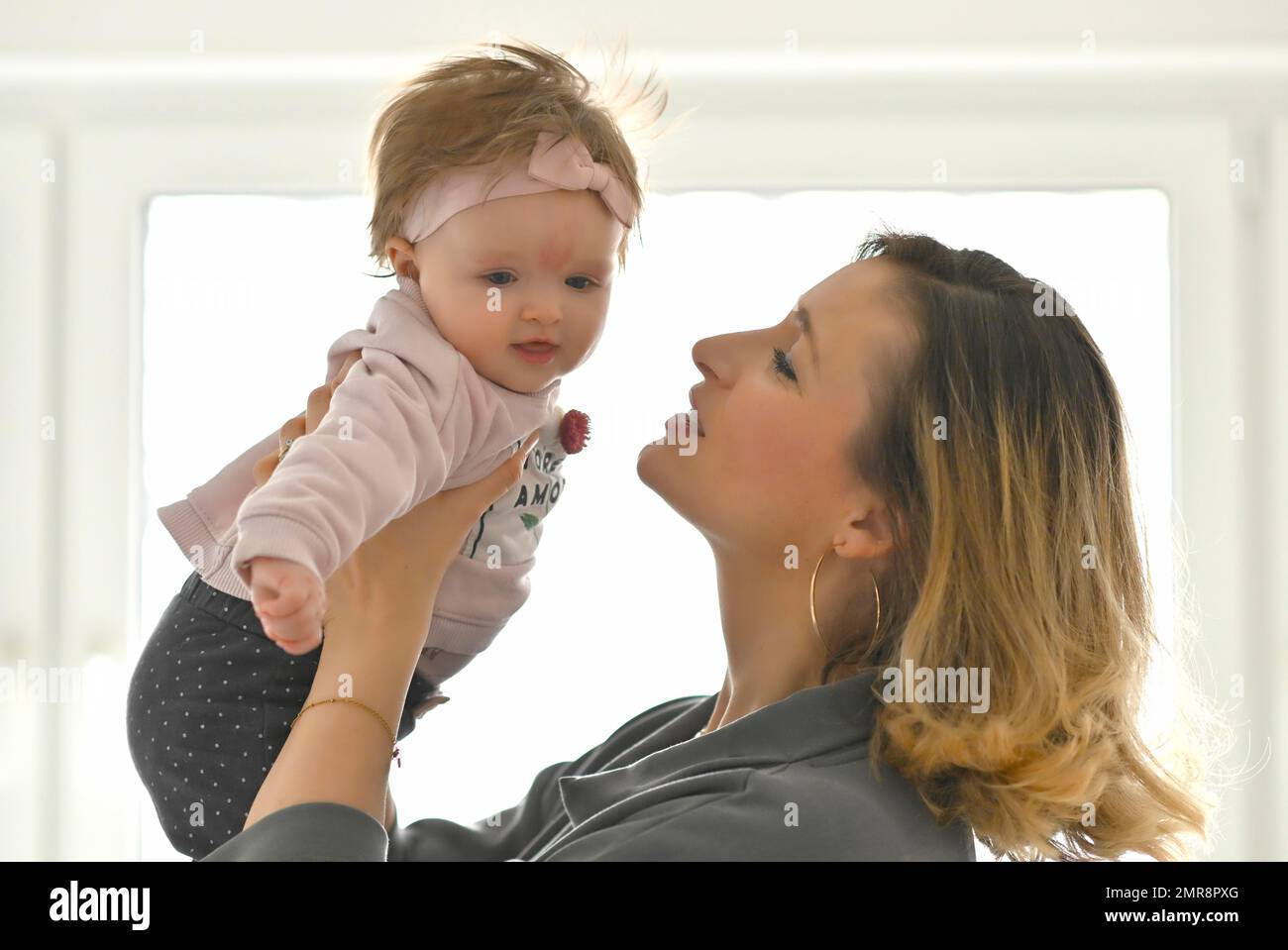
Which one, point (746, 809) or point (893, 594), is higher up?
point (893, 594)

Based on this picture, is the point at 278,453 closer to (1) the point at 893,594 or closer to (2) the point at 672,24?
(1) the point at 893,594

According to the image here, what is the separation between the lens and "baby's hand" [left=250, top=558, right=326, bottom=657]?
80cm

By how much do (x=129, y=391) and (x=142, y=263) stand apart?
0.28 metres

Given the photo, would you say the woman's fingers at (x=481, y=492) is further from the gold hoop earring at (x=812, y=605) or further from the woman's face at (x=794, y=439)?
the gold hoop earring at (x=812, y=605)

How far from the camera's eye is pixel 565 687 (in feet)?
8.14

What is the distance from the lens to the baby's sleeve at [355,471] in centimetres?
82

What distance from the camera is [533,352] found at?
1.12 m

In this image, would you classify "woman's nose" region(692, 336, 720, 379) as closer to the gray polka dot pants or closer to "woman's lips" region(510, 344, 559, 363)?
"woman's lips" region(510, 344, 559, 363)

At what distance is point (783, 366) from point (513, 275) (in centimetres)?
27

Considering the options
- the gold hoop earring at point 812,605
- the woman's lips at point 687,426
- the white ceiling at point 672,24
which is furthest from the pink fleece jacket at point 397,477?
the white ceiling at point 672,24

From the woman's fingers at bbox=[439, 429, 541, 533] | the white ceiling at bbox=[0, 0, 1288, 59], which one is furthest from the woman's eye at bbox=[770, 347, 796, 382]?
the white ceiling at bbox=[0, 0, 1288, 59]

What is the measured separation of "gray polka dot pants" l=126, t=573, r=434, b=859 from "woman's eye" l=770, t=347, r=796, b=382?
0.52m

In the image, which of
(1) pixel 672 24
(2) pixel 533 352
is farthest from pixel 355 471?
(1) pixel 672 24

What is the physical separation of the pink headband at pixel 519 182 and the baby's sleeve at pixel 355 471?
0.48 ft
